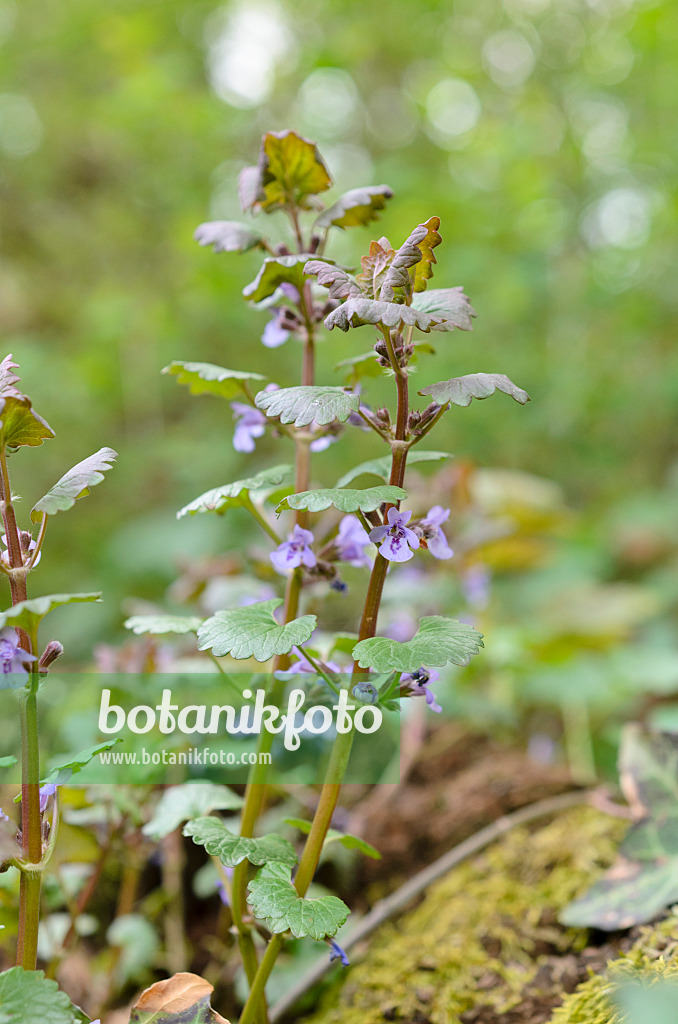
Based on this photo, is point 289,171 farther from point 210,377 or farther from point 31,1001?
point 31,1001

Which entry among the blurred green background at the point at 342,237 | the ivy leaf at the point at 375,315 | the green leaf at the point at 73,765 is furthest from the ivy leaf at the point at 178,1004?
the blurred green background at the point at 342,237

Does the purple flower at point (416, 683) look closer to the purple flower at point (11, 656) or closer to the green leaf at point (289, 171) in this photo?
→ the purple flower at point (11, 656)

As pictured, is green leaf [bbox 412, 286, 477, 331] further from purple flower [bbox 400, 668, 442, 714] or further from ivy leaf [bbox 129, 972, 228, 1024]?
ivy leaf [bbox 129, 972, 228, 1024]

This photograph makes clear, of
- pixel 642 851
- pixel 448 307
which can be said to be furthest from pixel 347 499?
pixel 642 851

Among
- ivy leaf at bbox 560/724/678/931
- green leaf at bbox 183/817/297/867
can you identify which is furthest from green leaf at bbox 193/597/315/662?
ivy leaf at bbox 560/724/678/931

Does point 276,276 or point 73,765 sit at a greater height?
point 276,276

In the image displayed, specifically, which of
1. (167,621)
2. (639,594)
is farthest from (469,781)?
(639,594)
